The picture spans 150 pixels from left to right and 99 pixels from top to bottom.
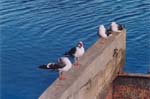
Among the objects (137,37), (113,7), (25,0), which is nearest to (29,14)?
(25,0)

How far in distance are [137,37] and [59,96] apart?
21858 mm

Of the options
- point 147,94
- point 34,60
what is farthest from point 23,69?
point 147,94

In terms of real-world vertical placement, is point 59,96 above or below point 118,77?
above

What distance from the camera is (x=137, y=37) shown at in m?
37.6

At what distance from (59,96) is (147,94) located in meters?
9.14

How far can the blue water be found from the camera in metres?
31.6

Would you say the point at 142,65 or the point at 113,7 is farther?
the point at 113,7

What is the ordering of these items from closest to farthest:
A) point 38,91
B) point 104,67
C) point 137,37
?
point 104,67, point 38,91, point 137,37

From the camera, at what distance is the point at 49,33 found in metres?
38.2

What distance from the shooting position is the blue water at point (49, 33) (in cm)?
3156

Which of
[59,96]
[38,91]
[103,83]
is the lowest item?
[38,91]

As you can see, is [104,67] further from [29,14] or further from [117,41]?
[29,14]

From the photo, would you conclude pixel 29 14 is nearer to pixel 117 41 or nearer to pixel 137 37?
pixel 137 37

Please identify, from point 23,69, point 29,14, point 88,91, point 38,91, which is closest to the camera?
point 88,91
